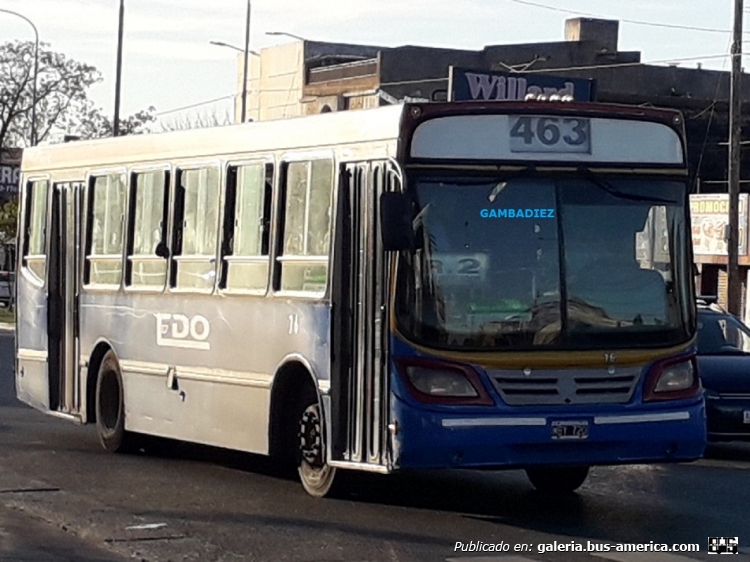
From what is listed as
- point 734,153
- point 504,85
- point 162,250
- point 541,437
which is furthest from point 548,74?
point 541,437

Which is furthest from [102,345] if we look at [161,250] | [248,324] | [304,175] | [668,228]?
[668,228]

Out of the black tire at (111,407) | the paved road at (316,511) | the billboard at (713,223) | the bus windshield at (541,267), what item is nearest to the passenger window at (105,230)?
the black tire at (111,407)

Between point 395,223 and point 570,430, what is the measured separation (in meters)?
1.77

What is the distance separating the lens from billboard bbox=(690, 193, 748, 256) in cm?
4072

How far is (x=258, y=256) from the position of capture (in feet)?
40.7

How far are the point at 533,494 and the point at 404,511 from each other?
1564 mm

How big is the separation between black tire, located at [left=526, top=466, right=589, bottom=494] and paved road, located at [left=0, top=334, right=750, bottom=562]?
130 mm

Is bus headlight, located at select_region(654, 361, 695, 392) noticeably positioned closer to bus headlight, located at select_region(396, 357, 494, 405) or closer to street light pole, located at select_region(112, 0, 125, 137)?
bus headlight, located at select_region(396, 357, 494, 405)

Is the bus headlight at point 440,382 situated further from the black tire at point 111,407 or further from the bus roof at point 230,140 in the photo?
the black tire at point 111,407

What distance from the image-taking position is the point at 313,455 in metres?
11.7

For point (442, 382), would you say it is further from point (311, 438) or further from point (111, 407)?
point (111, 407)

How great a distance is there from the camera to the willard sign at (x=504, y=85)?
72.1 feet

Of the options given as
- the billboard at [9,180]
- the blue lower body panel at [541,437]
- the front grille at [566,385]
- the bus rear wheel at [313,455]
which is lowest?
the bus rear wheel at [313,455]

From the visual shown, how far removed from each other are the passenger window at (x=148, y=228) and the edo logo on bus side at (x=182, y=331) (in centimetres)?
35
